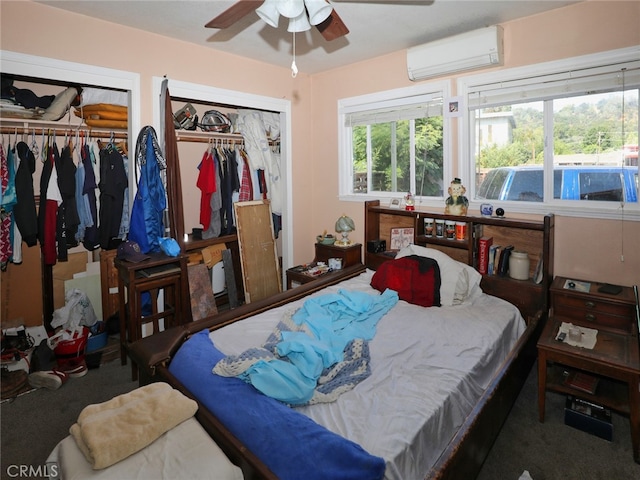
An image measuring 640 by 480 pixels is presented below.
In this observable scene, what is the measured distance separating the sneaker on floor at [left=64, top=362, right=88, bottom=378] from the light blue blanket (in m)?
1.72

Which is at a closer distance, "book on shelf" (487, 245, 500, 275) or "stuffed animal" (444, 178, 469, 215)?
"book on shelf" (487, 245, 500, 275)

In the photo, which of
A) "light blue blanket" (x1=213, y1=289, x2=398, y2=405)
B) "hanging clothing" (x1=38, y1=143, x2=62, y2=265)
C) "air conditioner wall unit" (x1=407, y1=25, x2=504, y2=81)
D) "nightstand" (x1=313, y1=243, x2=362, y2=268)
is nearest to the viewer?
"light blue blanket" (x1=213, y1=289, x2=398, y2=405)

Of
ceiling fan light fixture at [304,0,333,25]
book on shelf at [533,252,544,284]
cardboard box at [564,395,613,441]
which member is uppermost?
ceiling fan light fixture at [304,0,333,25]

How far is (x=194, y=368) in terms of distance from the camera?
1.81 metres

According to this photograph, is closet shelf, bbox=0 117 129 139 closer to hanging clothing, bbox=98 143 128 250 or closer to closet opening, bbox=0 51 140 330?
closet opening, bbox=0 51 140 330

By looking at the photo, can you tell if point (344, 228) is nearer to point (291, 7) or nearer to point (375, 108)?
point (375, 108)

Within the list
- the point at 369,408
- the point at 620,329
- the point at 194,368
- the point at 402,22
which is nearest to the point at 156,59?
the point at 402,22

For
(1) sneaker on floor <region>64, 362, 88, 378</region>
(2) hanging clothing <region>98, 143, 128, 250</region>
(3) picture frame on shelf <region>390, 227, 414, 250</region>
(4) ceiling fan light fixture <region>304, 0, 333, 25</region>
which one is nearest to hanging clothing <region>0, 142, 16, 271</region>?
(2) hanging clothing <region>98, 143, 128, 250</region>

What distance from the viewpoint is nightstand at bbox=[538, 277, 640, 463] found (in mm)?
1942

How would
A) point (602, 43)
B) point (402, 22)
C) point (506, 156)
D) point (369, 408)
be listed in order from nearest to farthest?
1. point (369, 408)
2. point (602, 43)
3. point (402, 22)
4. point (506, 156)

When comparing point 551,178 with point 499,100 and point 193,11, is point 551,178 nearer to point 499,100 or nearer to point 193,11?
point 499,100

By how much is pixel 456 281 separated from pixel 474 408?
1.19m

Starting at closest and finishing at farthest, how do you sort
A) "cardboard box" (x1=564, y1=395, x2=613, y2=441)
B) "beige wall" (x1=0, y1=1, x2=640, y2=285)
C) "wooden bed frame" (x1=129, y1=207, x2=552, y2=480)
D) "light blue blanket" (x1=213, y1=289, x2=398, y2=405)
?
"wooden bed frame" (x1=129, y1=207, x2=552, y2=480) → "light blue blanket" (x1=213, y1=289, x2=398, y2=405) → "cardboard box" (x1=564, y1=395, x2=613, y2=441) → "beige wall" (x1=0, y1=1, x2=640, y2=285)

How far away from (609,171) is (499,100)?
91cm
